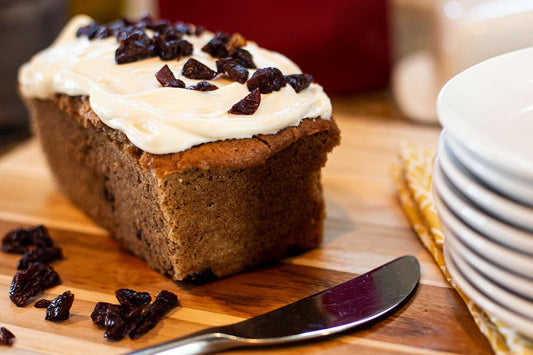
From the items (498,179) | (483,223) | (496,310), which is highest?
(498,179)

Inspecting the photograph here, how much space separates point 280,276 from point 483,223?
82 cm

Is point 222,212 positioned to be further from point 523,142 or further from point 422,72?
point 422,72

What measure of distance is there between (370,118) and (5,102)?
82.4 inches

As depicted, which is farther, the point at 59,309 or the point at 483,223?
the point at 59,309

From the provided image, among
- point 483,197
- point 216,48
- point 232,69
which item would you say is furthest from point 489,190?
point 216,48

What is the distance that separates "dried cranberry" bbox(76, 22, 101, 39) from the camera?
259 centimetres

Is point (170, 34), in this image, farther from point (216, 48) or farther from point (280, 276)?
point (280, 276)

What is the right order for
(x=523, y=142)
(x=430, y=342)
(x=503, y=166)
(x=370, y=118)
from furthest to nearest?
(x=370, y=118)
(x=430, y=342)
(x=523, y=142)
(x=503, y=166)

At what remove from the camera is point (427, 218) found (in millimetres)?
2229

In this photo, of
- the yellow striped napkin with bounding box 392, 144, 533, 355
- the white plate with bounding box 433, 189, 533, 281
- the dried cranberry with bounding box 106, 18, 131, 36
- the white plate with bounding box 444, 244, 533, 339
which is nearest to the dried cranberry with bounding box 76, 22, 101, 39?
the dried cranberry with bounding box 106, 18, 131, 36

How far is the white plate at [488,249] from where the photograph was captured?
142 cm

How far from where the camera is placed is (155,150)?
1.84m

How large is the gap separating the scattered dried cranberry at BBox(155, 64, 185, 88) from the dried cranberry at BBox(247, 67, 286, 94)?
0.24m

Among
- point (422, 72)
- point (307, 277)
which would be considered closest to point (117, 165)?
point (307, 277)
